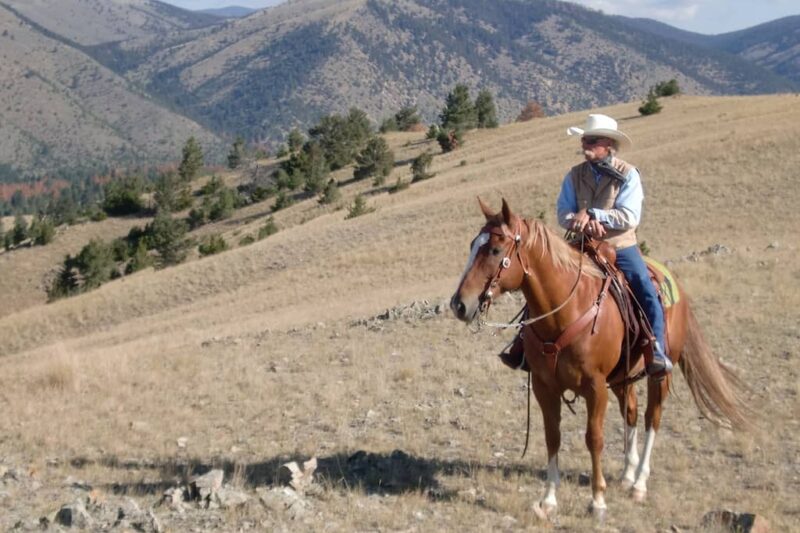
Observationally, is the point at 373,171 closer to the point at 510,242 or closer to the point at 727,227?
the point at 727,227

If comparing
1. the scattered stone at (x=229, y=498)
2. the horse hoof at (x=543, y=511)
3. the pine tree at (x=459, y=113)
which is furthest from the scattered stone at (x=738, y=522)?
the pine tree at (x=459, y=113)

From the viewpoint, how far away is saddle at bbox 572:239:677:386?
650 centimetres

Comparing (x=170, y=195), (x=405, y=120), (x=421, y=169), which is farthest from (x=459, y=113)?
(x=170, y=195)

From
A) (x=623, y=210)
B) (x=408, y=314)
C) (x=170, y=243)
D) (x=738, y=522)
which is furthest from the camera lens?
(x=170, y=243)

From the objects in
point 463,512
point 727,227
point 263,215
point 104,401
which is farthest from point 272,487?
point 263,215

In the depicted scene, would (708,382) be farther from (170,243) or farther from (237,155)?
(237,155)

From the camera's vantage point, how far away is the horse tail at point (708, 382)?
7.60 meters

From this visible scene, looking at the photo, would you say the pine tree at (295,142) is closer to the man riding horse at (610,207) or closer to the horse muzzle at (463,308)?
the man riding horse at (610,207)

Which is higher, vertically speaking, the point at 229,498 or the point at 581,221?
the point at 581,221

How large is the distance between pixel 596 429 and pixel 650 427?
45.7 inches

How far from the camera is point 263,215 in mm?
56281

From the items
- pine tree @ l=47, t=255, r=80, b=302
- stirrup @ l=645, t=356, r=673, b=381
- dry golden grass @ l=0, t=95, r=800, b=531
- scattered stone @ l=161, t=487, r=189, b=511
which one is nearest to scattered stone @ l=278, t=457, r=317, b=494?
dry golden grass @ l=0, t=95, r=800, b=531

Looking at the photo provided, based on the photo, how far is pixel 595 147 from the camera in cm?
648

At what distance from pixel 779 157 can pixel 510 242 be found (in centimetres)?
2947
